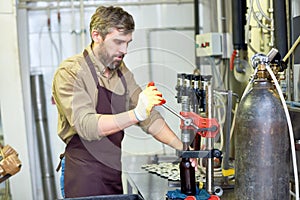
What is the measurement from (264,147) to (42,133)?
260cm

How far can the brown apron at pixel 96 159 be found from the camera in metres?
2.00

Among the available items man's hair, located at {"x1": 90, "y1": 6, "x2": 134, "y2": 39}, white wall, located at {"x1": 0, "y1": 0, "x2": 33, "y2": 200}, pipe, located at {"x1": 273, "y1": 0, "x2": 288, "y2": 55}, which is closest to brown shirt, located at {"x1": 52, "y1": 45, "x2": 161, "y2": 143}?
man's hair, located at {"x1": 90, "y1": 6, "x2": 134, "y2": 39}

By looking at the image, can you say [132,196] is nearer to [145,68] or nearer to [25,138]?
[145,68]

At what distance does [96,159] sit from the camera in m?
2.03

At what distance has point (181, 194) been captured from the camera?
157 cm

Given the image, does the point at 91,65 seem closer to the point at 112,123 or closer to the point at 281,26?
the point at 112,123

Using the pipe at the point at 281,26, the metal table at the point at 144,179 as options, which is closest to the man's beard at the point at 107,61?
the metal table at the point at 144,179

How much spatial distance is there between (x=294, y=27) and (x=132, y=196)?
0.96m

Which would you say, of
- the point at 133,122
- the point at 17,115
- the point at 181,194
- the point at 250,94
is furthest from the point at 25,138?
the point at 250,94

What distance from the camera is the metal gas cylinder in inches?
47.8

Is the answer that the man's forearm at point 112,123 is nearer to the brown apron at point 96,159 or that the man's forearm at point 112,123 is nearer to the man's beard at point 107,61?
the brown apron at point 96,159

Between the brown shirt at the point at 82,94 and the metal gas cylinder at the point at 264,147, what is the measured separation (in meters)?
0.67

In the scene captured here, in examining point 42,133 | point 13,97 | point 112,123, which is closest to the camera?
point 112,123

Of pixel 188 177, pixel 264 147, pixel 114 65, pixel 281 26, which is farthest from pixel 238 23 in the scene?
pixel 264 147
